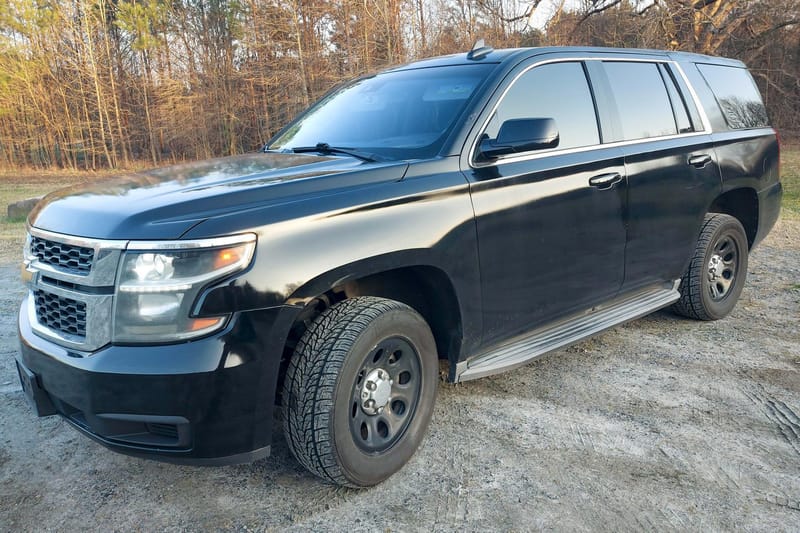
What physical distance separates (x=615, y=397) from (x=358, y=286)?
5.71 feet

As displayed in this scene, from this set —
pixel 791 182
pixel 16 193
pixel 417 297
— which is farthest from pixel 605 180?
pixel 16 193

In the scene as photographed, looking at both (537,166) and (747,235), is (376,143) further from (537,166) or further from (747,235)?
(747,235)

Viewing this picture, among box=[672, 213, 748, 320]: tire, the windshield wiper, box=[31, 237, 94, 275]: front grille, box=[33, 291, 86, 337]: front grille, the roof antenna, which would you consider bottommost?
box=[672, 213, 748, 320]: tire

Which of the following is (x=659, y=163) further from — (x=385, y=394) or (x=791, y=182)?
(x=791, y=182)

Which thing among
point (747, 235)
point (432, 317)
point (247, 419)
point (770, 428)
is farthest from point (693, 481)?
point (747, 235)

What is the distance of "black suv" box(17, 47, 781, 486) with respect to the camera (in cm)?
222

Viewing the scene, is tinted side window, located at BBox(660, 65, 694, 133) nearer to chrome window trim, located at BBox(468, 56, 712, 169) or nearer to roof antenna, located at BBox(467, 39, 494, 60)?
chrome window trim, located at BBox(468, 56, 712, 169)

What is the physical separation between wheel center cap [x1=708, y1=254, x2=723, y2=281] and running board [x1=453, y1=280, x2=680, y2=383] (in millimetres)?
491

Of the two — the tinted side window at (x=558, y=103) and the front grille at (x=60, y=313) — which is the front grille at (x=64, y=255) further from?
the tinted side window at (x=558, y=103)

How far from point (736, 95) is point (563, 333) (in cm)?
288

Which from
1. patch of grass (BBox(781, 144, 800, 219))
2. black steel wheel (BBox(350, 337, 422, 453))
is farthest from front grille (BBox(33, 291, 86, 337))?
patch of grass (BBox(781, 144, 800, 219))

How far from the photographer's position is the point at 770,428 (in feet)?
10.6

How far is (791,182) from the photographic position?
12.5 m

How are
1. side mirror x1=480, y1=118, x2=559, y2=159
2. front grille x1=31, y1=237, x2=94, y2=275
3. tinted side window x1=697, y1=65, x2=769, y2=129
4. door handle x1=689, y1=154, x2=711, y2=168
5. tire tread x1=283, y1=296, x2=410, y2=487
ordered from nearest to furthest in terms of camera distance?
1. front grille x1=31, y1=237, x2=94, y2=275
2. tire tread x1=283, y1=296, x2=410, y2=487
3. side mirror x1=480, y1=118, x2=559, y2=159
4. door handle x1=689, y1=154, x2=711, y2=168
5. tinted side window x1=697, y1=65, x2=769, y2=129
